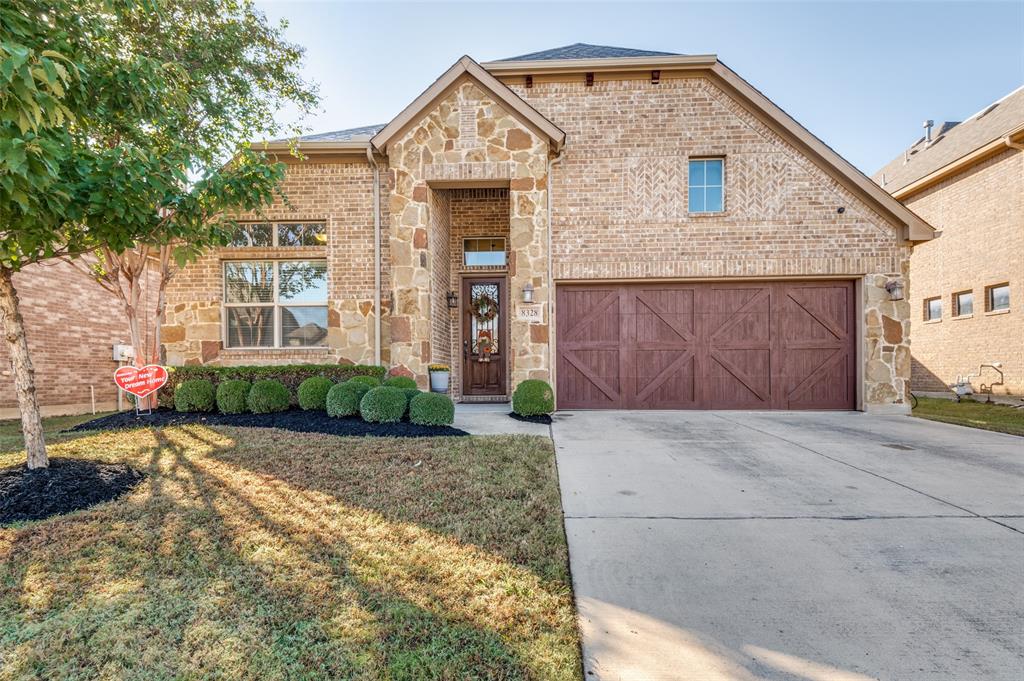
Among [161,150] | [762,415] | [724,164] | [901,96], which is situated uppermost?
[901,96]

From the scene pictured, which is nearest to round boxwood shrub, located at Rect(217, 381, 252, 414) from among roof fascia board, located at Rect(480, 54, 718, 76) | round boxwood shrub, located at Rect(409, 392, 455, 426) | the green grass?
round boxwood shrub, located at Rect(409, 392, 455, 426)

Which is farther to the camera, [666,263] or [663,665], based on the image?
[666,263]

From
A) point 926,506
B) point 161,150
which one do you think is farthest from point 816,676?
point 161,150

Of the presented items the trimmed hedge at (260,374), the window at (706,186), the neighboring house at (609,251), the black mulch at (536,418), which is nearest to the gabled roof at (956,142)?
the neighboring house at (609,251)

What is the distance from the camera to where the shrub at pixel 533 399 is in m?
6.74

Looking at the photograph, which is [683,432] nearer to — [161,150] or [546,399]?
[546,399]

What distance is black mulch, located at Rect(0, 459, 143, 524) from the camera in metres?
3.07

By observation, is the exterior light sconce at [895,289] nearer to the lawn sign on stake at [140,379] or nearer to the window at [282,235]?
the window at [282,235]

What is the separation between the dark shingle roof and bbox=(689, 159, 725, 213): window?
2.07m

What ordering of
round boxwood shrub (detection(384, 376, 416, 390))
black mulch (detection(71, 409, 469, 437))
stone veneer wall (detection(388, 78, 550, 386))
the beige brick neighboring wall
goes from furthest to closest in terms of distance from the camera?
1. the beige brick neighboring wall
2. stone veneer wall (detection(388, 78, 550, 386))
3. round boxwood shrub (detection(384, 376, 416, 390))
4. black mulch (detection(71, 409, 469, 437))

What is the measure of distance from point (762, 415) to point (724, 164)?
14.6ft

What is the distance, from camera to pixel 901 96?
12477 millimetres

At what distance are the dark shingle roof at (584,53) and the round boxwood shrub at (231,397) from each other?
7.21 meters

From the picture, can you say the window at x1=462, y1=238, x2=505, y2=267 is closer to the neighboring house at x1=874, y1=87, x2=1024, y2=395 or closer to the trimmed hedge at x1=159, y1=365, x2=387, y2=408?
the trimmed hedge at x1=159, y1=365, x2=387, y2=408
